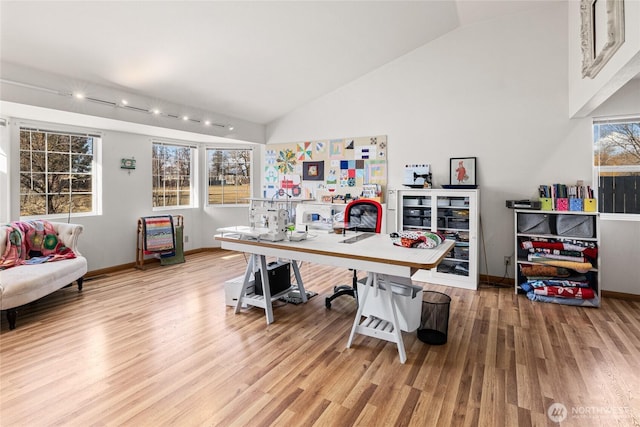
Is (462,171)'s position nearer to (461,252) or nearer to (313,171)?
(461,252)

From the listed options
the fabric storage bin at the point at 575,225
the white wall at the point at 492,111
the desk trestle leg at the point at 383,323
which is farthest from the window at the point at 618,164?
the desk trestle leg at the point at 383,323

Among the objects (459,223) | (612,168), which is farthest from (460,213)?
(612,168)

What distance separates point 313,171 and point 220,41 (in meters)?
2.57

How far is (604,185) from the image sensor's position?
149 inches

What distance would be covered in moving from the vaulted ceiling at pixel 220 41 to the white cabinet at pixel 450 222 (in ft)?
6.74

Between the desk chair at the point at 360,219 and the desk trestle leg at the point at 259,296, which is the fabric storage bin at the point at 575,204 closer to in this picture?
the desk chair at the point at 360,219

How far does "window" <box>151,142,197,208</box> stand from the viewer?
555cm

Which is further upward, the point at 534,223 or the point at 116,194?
the point at 116,194

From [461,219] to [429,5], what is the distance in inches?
99.8

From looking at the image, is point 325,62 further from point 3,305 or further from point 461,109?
point 3,305

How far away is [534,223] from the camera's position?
12.9 feet

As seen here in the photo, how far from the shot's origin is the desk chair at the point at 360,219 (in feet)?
11.7

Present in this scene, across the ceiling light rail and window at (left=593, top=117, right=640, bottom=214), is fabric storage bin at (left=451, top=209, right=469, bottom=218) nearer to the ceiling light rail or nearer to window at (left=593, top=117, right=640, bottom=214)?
window at (left=593, top=117, right=640, bottom=214)

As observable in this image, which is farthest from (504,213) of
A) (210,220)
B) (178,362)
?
(210,220)
